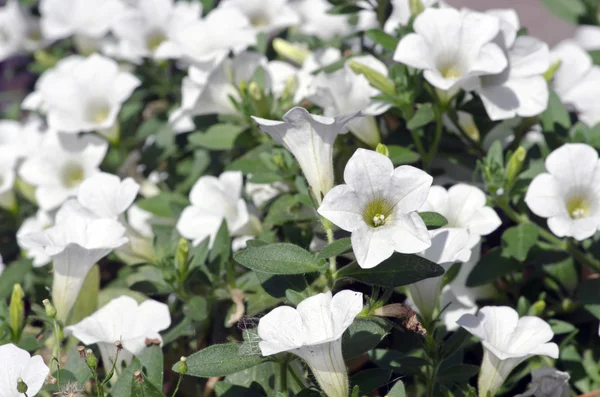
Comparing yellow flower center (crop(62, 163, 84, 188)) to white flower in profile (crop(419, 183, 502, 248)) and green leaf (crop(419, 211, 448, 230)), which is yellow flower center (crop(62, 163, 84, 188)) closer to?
white flower in profile (crop(419, 183, 502, 248))

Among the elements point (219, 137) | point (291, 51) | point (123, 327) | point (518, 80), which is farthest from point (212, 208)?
point (518, 80)

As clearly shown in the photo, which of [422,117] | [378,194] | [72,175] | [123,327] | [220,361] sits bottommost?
[72,175]

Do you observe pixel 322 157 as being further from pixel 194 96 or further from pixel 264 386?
pixel 194 96

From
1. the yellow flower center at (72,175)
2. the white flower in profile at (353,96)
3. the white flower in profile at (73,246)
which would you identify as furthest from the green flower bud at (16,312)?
the white flower in profile at (353,96)

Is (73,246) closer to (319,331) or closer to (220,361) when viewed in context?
(220,361)

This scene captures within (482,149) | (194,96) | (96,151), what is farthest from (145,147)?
(482,149)

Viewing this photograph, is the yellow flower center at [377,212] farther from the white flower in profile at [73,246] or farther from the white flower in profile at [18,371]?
the white flower in profile at [18,371]
